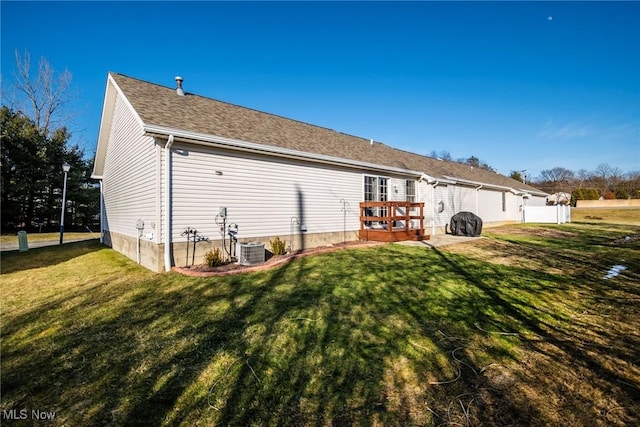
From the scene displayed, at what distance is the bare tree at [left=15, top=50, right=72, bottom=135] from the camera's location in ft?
76.3

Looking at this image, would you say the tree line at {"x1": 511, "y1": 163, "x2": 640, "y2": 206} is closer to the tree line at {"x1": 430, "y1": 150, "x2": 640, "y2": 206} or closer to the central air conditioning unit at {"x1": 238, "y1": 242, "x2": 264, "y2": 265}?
the tree line at {"x1": 430, "y1": 150, "x2": 640, "y2": 206}

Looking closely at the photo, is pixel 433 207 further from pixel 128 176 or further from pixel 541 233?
pixel 128 176

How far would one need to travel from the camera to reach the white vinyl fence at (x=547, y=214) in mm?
21688

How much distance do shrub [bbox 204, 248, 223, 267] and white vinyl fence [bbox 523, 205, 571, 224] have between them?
80.3 feet

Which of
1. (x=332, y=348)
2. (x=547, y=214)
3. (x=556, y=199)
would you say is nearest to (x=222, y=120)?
(x=332, y=348)

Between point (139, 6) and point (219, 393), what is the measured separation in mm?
12236

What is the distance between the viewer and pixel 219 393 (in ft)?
8.98

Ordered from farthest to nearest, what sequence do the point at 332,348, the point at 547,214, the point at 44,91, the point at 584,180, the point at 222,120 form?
the point at 584,180 → the point at 44,91 → the point at 547,214 → the point at 222,120 → the point at 332,348

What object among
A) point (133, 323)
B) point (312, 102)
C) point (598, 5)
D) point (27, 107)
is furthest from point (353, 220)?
point (27, 107)

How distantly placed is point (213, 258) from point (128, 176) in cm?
509

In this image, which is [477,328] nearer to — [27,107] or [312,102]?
[312,102]

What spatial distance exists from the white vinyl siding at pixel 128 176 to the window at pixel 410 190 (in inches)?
408

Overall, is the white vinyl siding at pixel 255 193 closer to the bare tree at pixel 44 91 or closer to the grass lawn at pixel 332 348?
the grass lawn at pixel 332 348

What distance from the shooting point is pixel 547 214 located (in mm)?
22297
